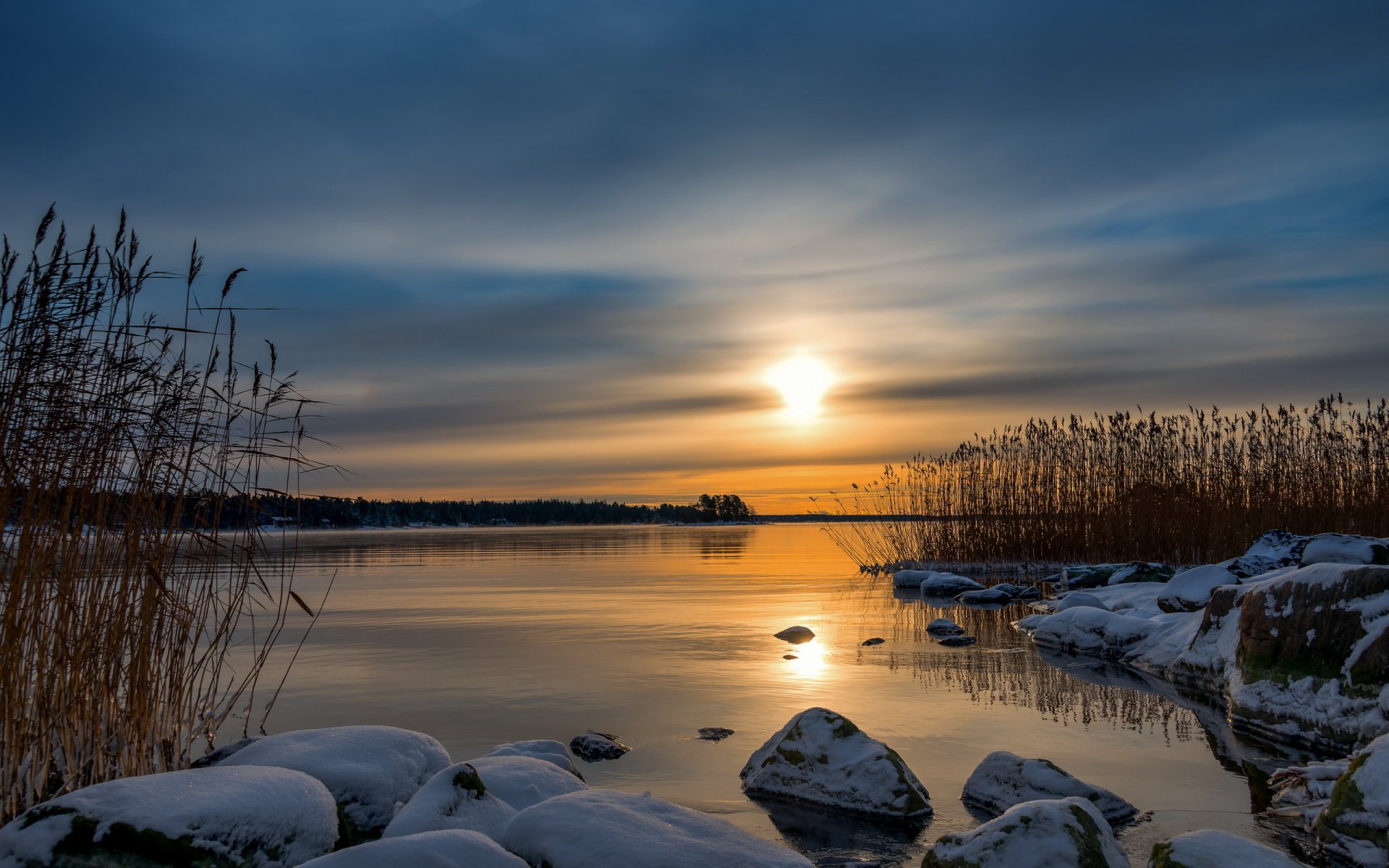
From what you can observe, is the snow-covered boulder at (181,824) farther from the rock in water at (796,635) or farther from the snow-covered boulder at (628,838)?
the rock in water at (796,635)

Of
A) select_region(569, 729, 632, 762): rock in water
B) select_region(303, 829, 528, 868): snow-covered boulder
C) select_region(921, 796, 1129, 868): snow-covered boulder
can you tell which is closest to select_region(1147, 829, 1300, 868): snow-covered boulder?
select_region(921, 796, 1129, 868): snow-covered boulder

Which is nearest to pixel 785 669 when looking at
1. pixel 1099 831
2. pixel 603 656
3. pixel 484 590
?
pixel 603 656

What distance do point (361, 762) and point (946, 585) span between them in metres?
12.8

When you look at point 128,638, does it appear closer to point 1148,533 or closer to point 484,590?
point 484,590

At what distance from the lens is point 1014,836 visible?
329cm

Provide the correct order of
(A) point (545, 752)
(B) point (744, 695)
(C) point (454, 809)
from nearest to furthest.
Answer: (C) point (454, 809) < (A) point (545, 752) < (B) point (744, 695)

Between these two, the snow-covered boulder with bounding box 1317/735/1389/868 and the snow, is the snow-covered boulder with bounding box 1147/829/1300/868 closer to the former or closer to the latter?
the snow-covered boulder with bounding box 1317/735/1389/868

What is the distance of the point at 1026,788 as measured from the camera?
4352 millimetres

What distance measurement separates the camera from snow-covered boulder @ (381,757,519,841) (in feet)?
11.6

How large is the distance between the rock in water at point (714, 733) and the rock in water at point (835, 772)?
751 millimetres

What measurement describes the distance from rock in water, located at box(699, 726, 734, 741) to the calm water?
0.08 metres

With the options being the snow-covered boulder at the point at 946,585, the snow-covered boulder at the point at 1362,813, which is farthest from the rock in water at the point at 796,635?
the snow-covered boulder at the point at 1362,813

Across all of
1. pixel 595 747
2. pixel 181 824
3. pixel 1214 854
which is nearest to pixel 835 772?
pixel 595 747

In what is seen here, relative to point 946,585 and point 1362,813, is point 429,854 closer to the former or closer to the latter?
point 1362,813
